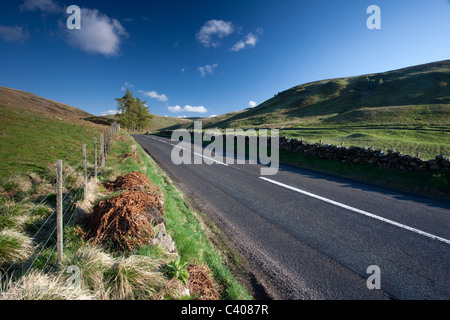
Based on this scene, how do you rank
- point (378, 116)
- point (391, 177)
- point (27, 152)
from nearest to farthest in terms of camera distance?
point (391, 177) → point (27, 152) → point (378, 116)

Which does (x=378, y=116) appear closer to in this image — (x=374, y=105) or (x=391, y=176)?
(x=374, y=105)

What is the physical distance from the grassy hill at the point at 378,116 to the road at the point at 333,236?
26.6ft

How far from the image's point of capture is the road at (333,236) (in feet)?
9.98

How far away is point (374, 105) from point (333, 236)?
55195 mm

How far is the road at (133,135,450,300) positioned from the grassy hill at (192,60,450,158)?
8.12 m

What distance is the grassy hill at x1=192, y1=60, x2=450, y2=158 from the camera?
1633cm

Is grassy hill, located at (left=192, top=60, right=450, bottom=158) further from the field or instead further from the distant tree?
the distant tree

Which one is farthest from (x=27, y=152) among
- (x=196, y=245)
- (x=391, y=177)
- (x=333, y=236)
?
(x=391, y=177)

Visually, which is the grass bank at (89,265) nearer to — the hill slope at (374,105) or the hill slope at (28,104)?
the hill slope at (28,104)

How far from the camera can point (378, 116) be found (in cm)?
3117

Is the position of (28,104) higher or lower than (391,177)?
higher

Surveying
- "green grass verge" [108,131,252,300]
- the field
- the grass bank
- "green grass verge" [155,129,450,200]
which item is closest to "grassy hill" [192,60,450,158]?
"green grass verge" [155,129,450,200]
